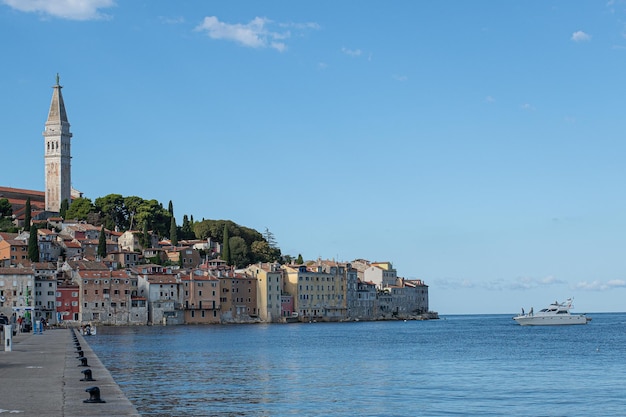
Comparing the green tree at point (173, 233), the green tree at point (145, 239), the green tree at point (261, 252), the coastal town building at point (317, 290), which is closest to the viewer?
the coastal town building at point (317, 290)

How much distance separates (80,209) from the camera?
133 meters

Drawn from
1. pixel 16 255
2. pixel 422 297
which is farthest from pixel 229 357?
pixel 422 297

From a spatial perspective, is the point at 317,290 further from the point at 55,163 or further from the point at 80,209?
the point at 55,163

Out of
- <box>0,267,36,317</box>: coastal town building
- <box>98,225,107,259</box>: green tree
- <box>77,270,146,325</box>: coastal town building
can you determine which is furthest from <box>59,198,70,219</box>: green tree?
<box>0,267,36,317</box>: coastal town building

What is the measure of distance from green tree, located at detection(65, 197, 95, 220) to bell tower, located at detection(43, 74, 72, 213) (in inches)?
364

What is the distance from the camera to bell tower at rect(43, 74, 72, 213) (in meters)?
143

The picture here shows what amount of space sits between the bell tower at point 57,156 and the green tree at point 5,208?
811cm

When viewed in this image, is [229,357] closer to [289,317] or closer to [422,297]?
[289,317]

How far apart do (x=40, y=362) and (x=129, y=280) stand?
265 ft

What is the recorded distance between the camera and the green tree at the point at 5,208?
135m

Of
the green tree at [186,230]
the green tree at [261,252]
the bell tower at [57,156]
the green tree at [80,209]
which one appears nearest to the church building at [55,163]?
the bell tower at [57,156]

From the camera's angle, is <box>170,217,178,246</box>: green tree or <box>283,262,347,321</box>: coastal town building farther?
<box>170,217,178,246</box>: green tree

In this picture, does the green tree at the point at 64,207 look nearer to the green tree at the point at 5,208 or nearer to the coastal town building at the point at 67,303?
the green tree at the point at 5,208

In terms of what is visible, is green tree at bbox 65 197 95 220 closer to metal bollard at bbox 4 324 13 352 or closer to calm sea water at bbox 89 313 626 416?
calm sea water at bbox 89 313 626 416
